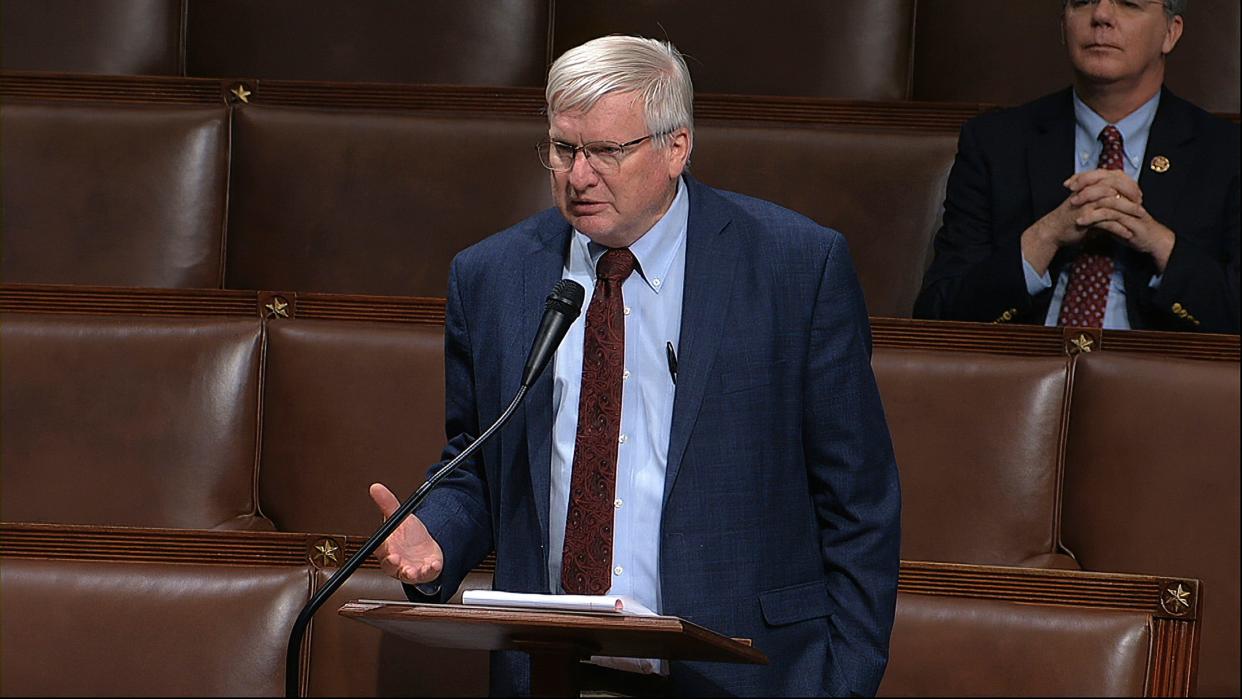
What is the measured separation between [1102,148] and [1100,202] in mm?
90

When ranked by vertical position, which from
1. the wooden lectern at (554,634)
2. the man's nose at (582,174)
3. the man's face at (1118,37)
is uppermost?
the man's face at (1118,37)

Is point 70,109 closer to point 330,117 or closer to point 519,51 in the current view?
point 330,117

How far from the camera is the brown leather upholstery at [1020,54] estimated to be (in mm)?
1077

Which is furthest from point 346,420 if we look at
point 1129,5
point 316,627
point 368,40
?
point 1129,5

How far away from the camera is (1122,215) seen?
83cm

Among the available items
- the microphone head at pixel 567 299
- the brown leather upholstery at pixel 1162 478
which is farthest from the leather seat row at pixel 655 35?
the microphone head at pixel 567 299

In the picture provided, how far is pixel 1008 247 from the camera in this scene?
86 cm

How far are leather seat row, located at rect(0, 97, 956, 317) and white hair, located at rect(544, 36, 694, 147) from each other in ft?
1.12

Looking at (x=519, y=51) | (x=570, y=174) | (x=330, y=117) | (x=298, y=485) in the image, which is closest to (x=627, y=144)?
(x=570, y=174)

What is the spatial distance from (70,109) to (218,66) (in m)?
0.18

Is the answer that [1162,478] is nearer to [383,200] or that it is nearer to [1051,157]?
[1051,157]

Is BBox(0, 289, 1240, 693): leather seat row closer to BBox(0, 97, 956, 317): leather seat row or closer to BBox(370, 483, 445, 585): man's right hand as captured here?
BBox(0, 97, 956, 317): leather seat row

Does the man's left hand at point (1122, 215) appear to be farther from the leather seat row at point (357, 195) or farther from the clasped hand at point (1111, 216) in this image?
the leather seat row at point (357, 195)

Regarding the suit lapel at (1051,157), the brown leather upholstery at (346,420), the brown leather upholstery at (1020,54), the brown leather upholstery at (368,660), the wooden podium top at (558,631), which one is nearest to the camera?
the wooden podium top at (558,631)
